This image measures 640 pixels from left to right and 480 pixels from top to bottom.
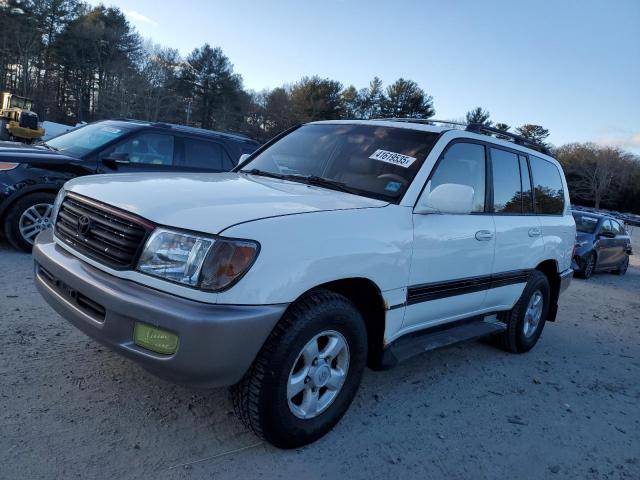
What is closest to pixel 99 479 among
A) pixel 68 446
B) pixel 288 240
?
pixel 68 446

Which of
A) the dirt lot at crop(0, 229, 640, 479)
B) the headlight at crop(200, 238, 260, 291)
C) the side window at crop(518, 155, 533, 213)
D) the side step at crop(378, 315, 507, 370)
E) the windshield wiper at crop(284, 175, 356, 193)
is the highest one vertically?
the side window at crop(518, 155, 533, 213)

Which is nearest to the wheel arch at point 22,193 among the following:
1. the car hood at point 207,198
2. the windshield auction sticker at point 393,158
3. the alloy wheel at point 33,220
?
the alloy wheel at point 33,220

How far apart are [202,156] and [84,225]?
465 centimetres

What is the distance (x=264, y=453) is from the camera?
265 centimetres

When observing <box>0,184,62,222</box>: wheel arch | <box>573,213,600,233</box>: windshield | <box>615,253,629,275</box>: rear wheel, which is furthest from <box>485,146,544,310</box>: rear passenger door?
<box>615,253,629,275</box>: rear wheel

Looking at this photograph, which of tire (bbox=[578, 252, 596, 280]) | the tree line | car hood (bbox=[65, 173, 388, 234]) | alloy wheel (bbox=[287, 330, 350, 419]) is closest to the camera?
car hood (bbox=[65, 173, 388, 234])

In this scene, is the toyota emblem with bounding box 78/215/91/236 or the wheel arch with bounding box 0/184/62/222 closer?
the toyota emblem with bounding box 78/215/91/236

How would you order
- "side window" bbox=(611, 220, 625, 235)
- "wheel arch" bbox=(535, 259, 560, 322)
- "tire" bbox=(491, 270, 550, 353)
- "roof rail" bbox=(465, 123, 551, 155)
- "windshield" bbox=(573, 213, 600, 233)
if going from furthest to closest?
"side window" bbox=(611, 220, 625, 235) < "windshield" bbox=(573, 213, 600, 233) < "wheel arch" bbox=(535, 259, 560, 322) < "tire" bbox=(491, 270, 550, 353) < "roof rail" bbox=(465, 123, 551, 155)

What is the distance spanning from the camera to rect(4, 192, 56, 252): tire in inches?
223

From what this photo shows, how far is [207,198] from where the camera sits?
8.73 ft

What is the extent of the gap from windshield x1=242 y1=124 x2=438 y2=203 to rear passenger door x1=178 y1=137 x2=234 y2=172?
3.10m

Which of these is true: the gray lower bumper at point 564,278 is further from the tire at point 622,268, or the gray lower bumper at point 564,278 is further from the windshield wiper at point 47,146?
the tire at point 622,268

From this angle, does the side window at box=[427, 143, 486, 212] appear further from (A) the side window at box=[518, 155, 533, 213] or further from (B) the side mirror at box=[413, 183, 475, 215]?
(A) the side window at box=[518, 155, 533, 213]

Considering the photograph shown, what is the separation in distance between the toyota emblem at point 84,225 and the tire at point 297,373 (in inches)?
45.2
